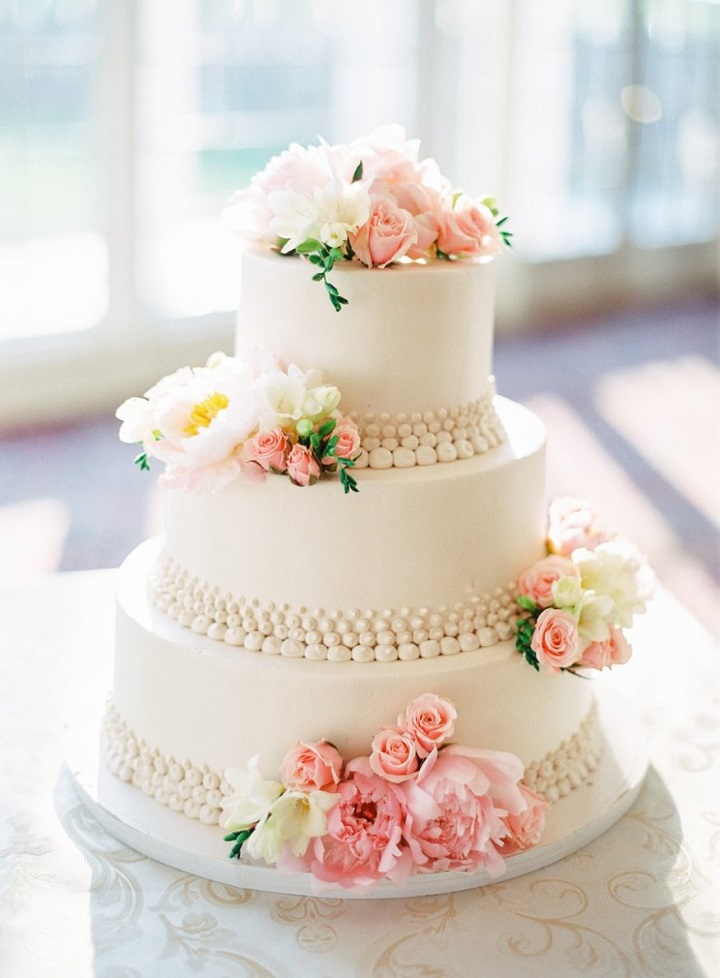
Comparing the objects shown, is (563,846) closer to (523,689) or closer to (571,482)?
(523,689)

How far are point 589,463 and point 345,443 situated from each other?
3.00 m

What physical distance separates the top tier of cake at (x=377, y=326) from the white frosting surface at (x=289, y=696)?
42cm

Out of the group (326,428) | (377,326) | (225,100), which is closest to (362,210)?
(377,326)

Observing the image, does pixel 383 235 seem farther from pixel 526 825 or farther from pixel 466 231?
pixel 526 825

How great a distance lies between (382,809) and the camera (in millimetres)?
1939

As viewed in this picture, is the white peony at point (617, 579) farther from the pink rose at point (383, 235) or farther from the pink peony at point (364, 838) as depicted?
the pink rose at point (383, 235)

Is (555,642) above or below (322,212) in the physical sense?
below

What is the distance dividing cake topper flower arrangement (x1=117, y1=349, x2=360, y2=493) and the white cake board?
58cm

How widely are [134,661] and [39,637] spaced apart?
2.46 feet

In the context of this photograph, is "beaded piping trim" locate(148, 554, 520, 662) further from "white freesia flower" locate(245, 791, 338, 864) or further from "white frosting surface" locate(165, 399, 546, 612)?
"white freesia flower" locate(245, 791, 338, 864)

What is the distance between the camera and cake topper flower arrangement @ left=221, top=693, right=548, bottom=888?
6.31 feet

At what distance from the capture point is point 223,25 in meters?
5.16

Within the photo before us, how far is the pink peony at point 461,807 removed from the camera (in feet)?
6.30

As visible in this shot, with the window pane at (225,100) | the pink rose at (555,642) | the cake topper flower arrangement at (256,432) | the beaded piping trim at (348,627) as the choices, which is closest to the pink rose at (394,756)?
the beaded piping trim at (348,627)
